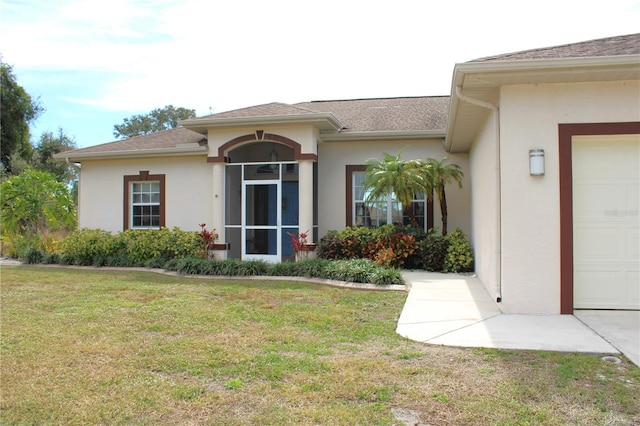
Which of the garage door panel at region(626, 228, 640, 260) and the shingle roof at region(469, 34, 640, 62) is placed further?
the garage door panel at region(626, 228, 640, 260)

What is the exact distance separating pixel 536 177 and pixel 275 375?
4721mm

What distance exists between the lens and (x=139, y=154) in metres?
15.0

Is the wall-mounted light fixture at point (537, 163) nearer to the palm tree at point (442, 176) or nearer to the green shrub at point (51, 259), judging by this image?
the palm tree at point (442, 176)

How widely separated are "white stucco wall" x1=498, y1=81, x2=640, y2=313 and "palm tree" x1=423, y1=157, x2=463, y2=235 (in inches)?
199

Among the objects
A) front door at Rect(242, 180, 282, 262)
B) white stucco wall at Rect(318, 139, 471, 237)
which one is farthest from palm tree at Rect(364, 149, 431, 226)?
front door at Rect(242, 180, 282, 262)

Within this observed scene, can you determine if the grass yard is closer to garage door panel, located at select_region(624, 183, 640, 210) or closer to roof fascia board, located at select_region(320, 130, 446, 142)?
garage door panel, located at select_region(624, 183, 640, 210)

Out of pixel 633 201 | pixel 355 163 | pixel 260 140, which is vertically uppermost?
pixel 260 140

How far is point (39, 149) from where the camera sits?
34.7 m

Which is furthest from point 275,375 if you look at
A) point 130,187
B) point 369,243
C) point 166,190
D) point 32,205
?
point 32,205

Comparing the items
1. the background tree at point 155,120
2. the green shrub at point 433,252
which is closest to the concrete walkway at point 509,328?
the green shrub at point 433,252

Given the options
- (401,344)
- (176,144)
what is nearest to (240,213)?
(176,144)

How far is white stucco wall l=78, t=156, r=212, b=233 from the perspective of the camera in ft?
48.7

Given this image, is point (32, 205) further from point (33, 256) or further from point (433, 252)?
point (433, 252)

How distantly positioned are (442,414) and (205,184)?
12.3m
